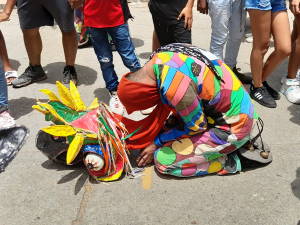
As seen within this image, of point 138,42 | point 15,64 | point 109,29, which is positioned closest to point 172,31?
point 109,29

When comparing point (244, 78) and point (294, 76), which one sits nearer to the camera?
point (294, 76)

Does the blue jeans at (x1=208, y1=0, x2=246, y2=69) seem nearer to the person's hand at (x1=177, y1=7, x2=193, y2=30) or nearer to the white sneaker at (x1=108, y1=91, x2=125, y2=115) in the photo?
the person's hand at (x1=177, y1=7, x2=193, y2=30)

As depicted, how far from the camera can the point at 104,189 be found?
96.3 inches

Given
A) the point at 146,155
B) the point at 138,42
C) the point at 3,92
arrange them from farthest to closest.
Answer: the point at 138,42 → the point at 3,92 → the point at 146,155

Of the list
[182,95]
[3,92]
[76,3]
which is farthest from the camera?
[76,3]

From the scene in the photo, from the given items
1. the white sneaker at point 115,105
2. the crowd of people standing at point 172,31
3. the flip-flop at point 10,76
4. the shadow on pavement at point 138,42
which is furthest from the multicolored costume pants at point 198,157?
the shadow on pavement at point 138,42

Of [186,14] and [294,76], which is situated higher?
[186,14]

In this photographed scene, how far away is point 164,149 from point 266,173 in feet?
2.40

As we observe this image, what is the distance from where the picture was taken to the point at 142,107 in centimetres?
236

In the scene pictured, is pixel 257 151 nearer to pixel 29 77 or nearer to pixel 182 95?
pixel 182 95

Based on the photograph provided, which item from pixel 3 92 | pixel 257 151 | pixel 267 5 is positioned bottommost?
pixel 257 151

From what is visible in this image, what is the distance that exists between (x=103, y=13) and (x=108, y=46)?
33 cm

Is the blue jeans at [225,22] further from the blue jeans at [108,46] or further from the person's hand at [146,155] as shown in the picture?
the person's hand at [146,155]

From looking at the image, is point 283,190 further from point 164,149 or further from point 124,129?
point 124,129
